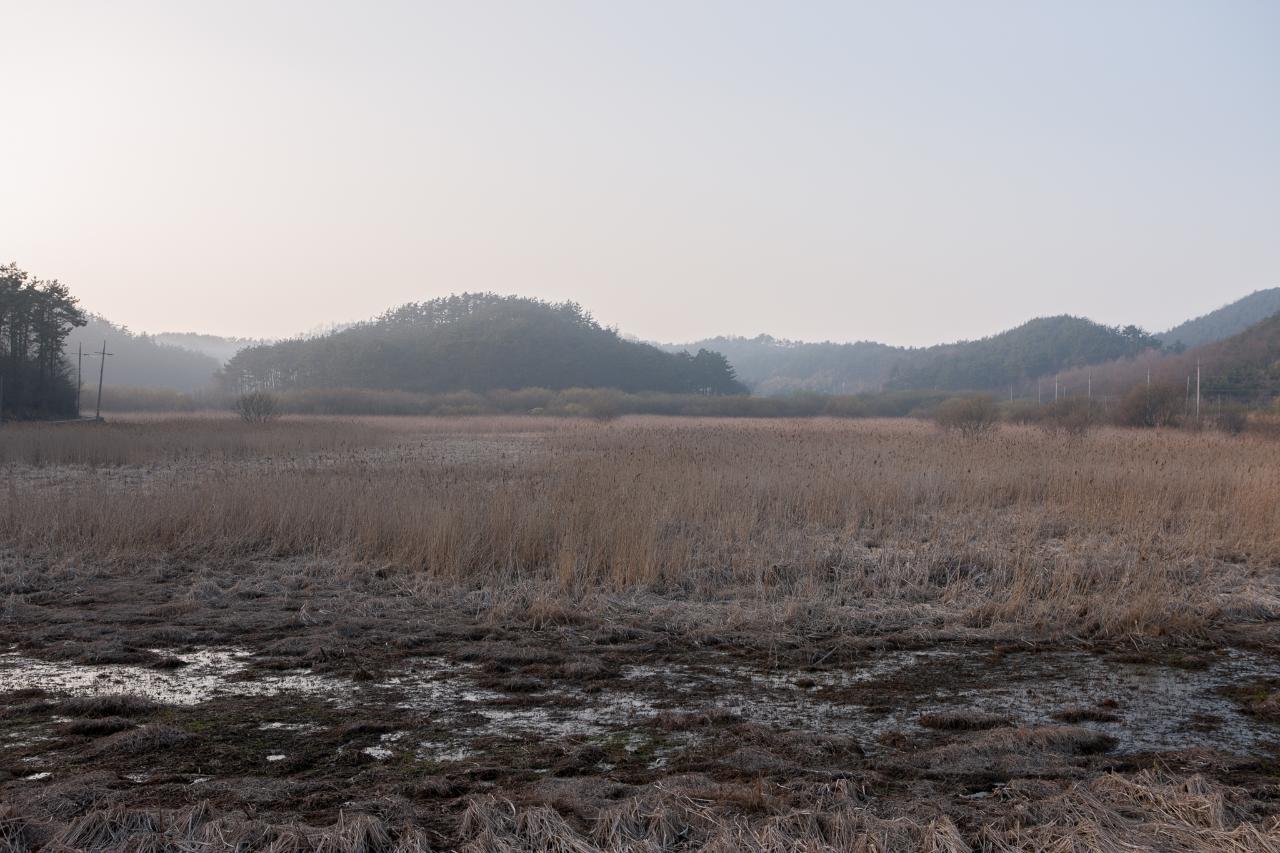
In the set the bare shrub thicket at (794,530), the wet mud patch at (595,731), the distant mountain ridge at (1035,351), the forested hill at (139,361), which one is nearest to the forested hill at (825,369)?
the distant mountain ridge at (1035,351)

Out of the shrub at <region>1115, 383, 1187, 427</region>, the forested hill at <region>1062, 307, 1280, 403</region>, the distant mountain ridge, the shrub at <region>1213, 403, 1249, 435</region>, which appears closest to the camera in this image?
the shrub at <region>1213, 403, 1249, 435</region>

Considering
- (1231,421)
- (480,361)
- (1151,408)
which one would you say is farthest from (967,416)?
(480,361)

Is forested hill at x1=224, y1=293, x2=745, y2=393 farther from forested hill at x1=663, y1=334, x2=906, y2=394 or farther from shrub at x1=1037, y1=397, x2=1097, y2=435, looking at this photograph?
shrub at x1=1037, y1=397, x2=1097, y2=435

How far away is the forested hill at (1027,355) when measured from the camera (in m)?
108

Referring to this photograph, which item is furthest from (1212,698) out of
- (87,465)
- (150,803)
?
(87,465)

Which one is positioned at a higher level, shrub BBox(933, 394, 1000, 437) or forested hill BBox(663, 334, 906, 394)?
forested hill BBox(663, 334, 906, 394)

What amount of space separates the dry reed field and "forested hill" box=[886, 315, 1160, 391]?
101 m

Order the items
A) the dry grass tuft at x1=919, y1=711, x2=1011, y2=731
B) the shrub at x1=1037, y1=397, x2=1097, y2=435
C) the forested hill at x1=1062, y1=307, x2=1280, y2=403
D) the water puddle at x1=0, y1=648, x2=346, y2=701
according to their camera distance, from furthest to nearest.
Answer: the forested hill at x1=1062, y1=307, x2=1280, y2=403, the shrub at x1=1037, y1=397, x2=1097, y2=435, the water puddle at x1=0, y1=648, x2=346, y2=701, the dry grass tuft at x1=919, y1=711, x2=1011, y2=731

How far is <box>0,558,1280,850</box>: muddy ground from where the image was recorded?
337 centimetres

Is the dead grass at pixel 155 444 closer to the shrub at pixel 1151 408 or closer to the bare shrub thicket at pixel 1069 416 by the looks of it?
the bare shrub thicket at pixel 1069 416

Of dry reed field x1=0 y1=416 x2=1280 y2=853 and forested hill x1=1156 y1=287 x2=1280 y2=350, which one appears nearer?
dry reed field x1=0 y1=416 x2=1280 y2=853

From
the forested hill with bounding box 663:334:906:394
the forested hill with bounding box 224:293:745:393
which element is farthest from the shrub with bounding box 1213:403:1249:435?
the forested hill with bounding box 663:334:906:394

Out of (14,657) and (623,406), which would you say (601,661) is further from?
(623,406)

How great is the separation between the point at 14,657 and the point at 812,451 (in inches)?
551
